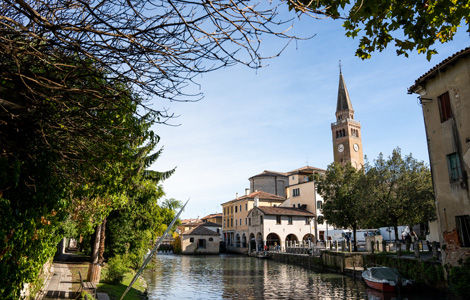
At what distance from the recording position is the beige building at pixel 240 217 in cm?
6531

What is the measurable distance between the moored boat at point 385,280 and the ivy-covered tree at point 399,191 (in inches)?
276

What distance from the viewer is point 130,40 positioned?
425 centimetres

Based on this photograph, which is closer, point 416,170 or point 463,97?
point 463,97

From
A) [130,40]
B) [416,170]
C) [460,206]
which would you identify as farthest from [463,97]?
[130,40]

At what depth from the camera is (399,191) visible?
28016mm

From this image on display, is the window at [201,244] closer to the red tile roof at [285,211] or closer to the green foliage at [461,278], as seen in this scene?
the red tile roof at [285,211]

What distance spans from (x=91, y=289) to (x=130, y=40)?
10.8 m

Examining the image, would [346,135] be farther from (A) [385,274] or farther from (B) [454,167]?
(B) [454,167]

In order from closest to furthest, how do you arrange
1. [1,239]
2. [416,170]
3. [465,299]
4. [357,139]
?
[1,239] < [465,299] < [416,170] < [357,139]

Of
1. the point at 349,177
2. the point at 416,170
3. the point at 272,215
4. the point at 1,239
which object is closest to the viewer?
the point at 1,239

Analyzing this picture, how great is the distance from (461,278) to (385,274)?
612 centimetres

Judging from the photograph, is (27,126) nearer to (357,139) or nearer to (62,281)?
(62,281)

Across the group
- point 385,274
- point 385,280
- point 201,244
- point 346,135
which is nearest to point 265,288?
point 385,280

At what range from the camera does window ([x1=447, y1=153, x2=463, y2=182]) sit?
16909 mm
